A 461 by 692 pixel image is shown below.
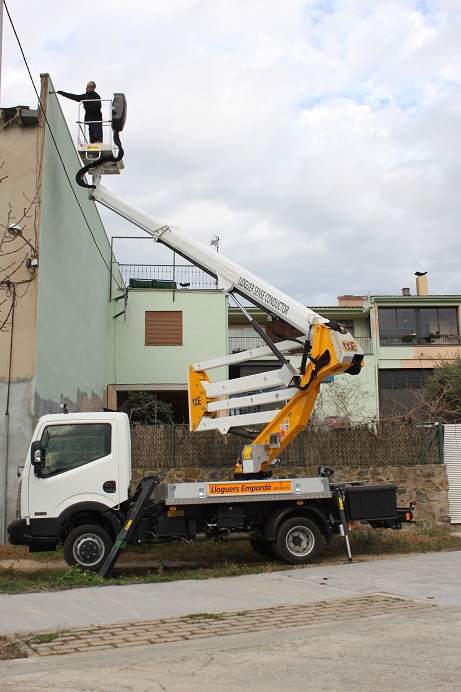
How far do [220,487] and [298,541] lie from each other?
1.65m

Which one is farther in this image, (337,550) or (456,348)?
(456,348)

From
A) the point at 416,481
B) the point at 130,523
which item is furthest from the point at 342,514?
the point at 416,481

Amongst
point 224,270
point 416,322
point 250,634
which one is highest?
point 416,322

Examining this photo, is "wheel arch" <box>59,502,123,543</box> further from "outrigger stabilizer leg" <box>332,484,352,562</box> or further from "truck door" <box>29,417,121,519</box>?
"outrigger stabilizer leg" <box>332,484,352,562</box>

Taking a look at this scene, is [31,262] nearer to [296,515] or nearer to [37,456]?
[37,456]

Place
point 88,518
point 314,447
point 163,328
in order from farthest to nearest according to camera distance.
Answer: point 163,328, point 314,447, point 88,518

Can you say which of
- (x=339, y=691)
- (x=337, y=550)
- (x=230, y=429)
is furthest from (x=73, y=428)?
(x=339, y=691)

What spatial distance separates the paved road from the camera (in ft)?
17.7

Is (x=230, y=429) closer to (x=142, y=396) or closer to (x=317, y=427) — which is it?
(x=317, y=427)

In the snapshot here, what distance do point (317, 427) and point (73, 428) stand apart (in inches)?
269

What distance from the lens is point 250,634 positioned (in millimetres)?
6820

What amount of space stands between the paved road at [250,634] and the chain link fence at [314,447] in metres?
4.98

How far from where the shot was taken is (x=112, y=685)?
5.24 metres

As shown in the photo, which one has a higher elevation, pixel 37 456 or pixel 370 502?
pixel 37 456
